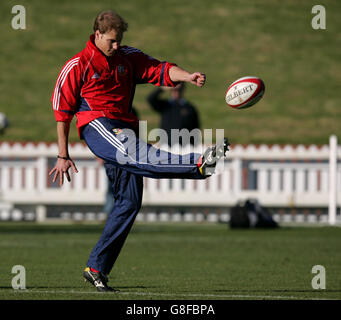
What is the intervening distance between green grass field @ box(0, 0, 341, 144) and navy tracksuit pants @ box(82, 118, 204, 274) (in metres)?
23.1

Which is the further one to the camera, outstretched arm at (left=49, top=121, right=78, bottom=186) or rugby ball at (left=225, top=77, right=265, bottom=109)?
rugby ball at (left=225, top=77, right=265, bottom=109)

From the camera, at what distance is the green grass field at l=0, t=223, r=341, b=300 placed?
7480mm

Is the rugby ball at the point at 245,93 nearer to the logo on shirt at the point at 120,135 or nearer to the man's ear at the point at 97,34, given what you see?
the logo on shirt at the point at 120,135

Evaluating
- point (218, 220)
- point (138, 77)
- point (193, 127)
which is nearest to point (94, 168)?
point (218, 220)

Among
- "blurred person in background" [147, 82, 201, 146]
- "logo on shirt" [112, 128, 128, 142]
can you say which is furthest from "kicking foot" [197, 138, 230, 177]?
"blurred person in background" [147, 82, 201, 146]

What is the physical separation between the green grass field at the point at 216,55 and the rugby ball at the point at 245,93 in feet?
73.6

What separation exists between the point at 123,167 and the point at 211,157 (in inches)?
31.4

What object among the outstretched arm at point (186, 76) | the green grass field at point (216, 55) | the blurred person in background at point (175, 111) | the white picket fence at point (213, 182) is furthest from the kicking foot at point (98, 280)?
the green grass field at point (216, 55)

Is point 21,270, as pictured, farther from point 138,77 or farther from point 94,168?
point 94,168

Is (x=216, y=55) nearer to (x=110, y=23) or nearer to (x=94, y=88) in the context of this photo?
(x=94, y=88)

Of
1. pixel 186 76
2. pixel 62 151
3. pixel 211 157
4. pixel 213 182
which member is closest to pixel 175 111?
pixel 213 182

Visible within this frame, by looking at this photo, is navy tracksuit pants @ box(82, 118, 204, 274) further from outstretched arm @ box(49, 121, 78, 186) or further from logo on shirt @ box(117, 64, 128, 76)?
logo on shirt @ box(117, 64, 128, 76)

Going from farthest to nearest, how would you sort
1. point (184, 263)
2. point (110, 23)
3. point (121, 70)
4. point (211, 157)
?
point (184, 263), point (121, 70), point (110, 23), point (211, 157)

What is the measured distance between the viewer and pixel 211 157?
700 centimetres
